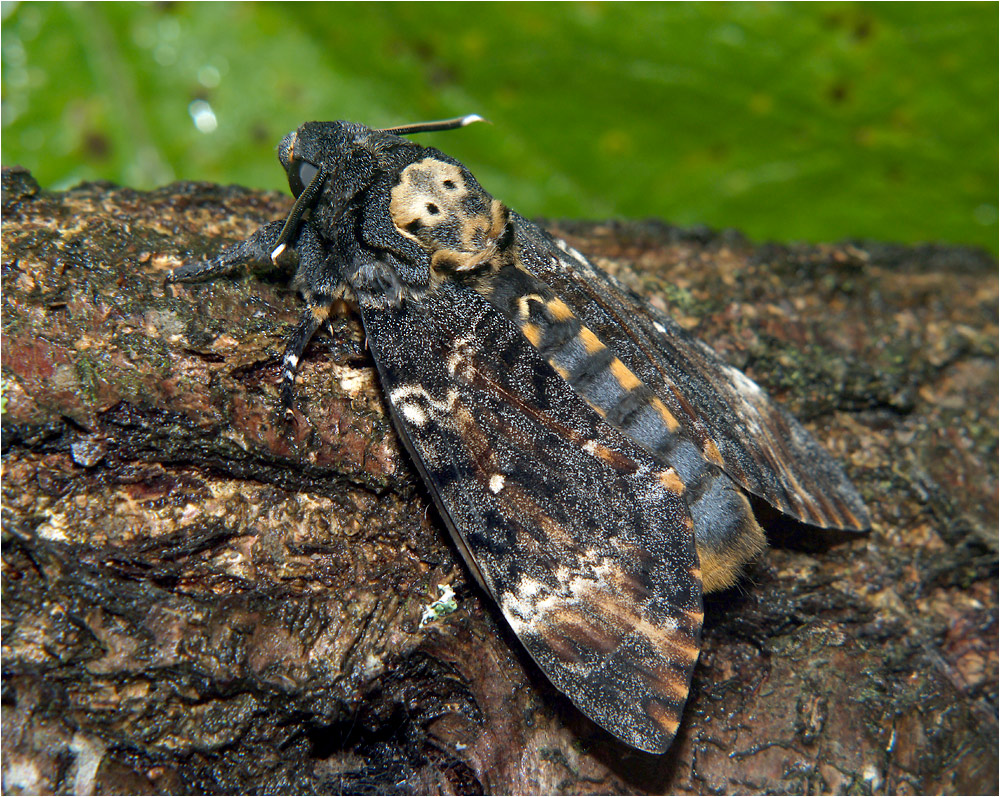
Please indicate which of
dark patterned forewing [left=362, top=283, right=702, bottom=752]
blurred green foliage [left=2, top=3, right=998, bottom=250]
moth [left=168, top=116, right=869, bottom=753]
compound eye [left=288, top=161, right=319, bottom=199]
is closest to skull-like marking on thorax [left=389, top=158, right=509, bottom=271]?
moth [left=168, top=116, right=869, bottom=753]

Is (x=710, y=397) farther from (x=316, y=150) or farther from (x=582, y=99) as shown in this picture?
(x=582, y=99)

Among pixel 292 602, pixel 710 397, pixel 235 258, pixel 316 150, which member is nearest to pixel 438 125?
pixel 316 150

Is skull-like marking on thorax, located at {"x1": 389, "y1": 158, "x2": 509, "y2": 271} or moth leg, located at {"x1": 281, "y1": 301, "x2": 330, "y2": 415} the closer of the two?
moth leg, located at {"x1": 281, "y1": 301, "x2": 330, "y2": 415}

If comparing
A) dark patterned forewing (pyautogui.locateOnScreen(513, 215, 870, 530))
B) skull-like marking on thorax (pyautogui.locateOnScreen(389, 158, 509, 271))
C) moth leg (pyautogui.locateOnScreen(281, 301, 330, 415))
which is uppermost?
skull-like marking on thorax (pyautogui.locateOnScreen(389, 158, 509, 271))

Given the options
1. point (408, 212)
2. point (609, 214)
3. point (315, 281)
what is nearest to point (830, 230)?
point (609, 214)

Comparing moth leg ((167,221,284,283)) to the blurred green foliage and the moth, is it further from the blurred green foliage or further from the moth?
the blurred green foliage

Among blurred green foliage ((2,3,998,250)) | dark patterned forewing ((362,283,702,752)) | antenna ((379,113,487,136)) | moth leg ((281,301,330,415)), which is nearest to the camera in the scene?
dark patterned forewing ((362,283,702,752))

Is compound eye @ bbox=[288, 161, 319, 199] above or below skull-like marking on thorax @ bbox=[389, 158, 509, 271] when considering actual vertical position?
below

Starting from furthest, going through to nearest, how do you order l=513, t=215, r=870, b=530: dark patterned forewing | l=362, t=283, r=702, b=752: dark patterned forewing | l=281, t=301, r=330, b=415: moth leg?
l=513, t=215, r=870, b=530: dark patterned forewing → l=281, t=301, r=330, b=415: moth leg → l=362, t=283, r=702, b=752: dark patterned forewing
